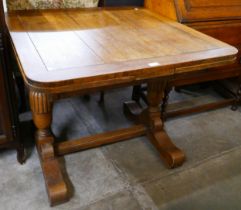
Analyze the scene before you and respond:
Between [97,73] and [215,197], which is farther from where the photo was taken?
[215,197]

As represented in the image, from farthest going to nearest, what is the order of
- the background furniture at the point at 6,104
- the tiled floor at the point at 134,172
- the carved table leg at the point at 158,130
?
the carved table leg at the point at 158,130, the tiled floor at the point at 134,172, the background furniture at the point at 6,104

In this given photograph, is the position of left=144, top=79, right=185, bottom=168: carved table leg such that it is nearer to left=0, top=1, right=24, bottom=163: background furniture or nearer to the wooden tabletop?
the wooden tabletop

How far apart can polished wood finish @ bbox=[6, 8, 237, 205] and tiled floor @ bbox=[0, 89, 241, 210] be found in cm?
10

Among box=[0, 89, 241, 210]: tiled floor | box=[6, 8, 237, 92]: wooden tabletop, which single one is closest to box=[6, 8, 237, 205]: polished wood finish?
box=[6, 8, 237, 92]: wooden tabletop

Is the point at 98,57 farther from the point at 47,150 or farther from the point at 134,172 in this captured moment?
the point at 134,172

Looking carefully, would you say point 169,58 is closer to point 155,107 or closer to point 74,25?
point 74,25

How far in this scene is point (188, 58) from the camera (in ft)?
3.92

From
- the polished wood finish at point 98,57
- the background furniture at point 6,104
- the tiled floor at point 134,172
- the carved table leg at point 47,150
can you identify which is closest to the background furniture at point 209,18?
the polished wood finish at point 98,57

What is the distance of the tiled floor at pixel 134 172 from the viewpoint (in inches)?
60.4

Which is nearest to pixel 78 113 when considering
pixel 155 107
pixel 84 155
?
pixel 84 155

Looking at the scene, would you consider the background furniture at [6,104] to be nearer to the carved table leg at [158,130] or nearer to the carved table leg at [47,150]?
the carved table leg at [47,150]

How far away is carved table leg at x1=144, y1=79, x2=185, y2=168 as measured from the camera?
5.70ft

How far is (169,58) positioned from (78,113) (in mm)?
1231

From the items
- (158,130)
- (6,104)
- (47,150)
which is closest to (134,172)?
(158,130)
